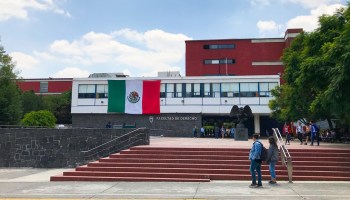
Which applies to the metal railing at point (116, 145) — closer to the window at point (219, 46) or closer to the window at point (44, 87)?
the window at point (219, 46)

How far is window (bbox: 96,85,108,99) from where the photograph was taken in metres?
47.3

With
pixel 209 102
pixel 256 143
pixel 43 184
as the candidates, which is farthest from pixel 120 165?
pixel 209 102

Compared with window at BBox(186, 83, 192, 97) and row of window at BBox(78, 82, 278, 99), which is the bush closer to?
row of window at BBox(78, 82, 278, 99)

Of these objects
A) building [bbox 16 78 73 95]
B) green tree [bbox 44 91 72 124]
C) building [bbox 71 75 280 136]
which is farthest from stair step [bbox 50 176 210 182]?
building [bbox 16 78 73 95]

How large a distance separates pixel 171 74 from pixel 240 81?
38.2 feet

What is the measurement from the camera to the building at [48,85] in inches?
3002

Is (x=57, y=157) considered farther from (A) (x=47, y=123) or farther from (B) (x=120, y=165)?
(A) (x=47, y=123)

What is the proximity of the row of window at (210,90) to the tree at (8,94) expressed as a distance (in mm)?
9046

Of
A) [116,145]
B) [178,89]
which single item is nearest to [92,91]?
[178,89]

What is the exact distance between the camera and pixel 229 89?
45.6 m

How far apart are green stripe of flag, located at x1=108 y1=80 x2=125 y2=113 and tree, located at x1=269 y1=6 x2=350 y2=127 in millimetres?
22430

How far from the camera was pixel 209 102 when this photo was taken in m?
45.6

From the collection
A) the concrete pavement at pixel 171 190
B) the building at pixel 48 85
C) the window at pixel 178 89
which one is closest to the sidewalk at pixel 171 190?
the concrete pavement at pixel 171 190

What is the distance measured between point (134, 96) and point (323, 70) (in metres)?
31.1
